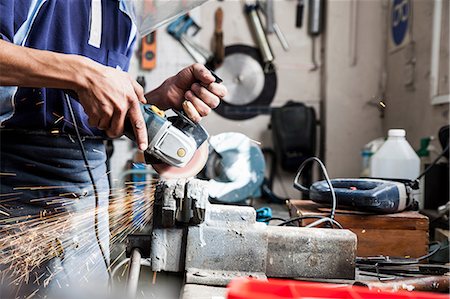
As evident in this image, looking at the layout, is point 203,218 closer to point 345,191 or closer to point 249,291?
point 249,291

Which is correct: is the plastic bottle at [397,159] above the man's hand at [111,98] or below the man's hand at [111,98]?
below

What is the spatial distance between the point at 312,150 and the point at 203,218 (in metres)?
2.68

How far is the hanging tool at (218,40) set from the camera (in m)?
3.59

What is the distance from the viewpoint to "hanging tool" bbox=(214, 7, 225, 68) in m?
3.59

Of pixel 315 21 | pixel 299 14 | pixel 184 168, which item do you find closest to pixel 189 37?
pixel 299 14

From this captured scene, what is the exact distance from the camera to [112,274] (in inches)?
44.5

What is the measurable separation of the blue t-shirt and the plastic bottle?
112 centimetres

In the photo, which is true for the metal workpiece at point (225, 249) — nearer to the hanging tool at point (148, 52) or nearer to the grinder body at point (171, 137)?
the grinder body at point (171, 137)

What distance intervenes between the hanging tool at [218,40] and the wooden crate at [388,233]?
8.18ft

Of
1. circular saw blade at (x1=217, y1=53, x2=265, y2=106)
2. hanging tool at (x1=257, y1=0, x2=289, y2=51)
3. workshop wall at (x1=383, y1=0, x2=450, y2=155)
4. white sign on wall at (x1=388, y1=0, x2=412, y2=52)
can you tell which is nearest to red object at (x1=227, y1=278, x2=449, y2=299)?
workshop wall at (x1=383, y1=0, x2=450, y2=155)

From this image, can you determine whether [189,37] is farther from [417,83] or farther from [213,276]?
[213,276]

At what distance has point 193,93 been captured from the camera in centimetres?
137

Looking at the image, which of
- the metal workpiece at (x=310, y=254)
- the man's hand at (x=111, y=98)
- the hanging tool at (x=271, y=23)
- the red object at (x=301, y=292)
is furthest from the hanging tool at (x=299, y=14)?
the red object at (x=301, y=292)

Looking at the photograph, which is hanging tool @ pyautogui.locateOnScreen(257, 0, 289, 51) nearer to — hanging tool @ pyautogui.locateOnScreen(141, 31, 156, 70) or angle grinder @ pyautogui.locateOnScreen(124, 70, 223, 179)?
hanging tool @ pyautogui.locateOnScreen(141, 31, 156, 70)
